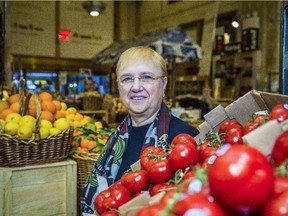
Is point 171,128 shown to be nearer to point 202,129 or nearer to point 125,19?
point 202,129

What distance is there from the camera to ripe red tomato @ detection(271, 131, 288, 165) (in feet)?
2.80

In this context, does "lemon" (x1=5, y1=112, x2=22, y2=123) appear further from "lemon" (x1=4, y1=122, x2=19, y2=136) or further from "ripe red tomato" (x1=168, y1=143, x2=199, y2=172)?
"ripe red tomato" (x1=168, y1=143, x2=199, y2=172)

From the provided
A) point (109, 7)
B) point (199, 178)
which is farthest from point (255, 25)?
point (199, 178)

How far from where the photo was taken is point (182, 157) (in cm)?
119

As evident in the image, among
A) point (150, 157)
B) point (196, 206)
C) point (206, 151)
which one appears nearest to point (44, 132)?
point (150, 157)

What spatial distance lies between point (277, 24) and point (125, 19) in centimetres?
570

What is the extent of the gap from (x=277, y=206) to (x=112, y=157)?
4.72 feet

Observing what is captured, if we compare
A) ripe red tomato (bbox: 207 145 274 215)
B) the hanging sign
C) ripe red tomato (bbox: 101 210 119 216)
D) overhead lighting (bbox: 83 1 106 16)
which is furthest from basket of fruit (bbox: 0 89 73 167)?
the hanging sign

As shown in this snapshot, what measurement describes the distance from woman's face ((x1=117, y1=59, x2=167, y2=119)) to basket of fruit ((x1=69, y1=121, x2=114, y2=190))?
2.69ft

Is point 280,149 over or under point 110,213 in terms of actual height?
over

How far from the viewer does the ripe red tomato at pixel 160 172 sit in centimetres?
121

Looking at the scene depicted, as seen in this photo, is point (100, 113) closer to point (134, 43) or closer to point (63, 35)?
point (134, 43)

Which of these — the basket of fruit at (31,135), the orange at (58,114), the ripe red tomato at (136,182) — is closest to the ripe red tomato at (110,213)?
the ripe red tomato at (136,182)

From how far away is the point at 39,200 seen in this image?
8.30ft
